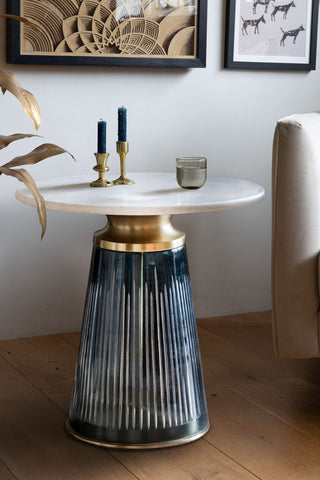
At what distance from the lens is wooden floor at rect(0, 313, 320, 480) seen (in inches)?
64.3

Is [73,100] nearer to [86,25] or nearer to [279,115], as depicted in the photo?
[86,25]

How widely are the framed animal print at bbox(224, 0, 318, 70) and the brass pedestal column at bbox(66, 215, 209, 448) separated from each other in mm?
1120

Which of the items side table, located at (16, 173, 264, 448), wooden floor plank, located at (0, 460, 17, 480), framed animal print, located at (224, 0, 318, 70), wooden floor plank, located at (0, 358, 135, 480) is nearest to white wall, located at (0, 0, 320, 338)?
framed animal print, located at (224, 0, 318, 70)

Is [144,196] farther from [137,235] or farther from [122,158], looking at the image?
[122,158]

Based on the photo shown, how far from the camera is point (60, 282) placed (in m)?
2.54

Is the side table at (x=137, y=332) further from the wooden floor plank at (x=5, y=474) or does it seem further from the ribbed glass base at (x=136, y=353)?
the wooden floor plank at (x=5, y=474)

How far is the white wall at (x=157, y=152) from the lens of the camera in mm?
2422

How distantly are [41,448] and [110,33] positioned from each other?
1.37m

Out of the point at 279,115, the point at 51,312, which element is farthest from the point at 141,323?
the point at 279,115

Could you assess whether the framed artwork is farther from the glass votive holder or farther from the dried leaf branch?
the dried leaf branch

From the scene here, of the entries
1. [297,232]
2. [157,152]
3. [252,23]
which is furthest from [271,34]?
[297,232]

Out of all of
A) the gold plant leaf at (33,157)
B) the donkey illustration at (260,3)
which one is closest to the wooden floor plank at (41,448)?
the gold plant leaf at (33,157)

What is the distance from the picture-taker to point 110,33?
7.86ft

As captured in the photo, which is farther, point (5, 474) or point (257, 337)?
point (257, 337)
